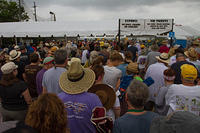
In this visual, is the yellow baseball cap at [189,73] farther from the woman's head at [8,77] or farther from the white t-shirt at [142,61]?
the white t-shirt at [142,61]

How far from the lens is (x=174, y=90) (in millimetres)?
2369

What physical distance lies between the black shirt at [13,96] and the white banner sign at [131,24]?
735 cm

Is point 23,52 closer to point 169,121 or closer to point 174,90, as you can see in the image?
point 174,90

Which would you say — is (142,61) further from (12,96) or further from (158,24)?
(12,96)

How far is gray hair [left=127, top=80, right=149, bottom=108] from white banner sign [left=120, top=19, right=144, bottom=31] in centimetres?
786

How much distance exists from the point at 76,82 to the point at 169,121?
118cm

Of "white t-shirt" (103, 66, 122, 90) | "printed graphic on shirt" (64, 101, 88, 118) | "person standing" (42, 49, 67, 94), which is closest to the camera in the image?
"printed graphic on shirt" (64, 101, 88, 118)

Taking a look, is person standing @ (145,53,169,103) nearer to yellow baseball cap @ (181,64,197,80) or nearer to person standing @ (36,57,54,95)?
yellow baseball cap @ (181,64,197,80)

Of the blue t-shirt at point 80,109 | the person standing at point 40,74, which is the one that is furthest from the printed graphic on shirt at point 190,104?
the person standing at point 40,74

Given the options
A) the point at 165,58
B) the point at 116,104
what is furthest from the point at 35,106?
the point at 165,58

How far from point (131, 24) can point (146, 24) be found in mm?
848

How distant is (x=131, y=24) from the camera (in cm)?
902

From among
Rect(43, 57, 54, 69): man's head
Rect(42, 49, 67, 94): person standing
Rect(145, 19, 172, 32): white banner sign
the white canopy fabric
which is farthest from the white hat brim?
the white canopy fabric

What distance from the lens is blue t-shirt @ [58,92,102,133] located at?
5.85 feet
